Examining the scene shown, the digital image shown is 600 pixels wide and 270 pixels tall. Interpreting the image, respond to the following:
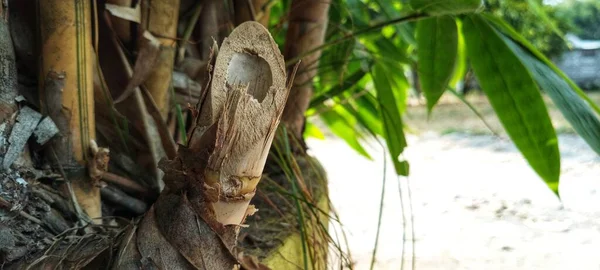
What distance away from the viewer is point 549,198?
1.16 m

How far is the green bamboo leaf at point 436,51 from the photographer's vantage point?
0.56 metres

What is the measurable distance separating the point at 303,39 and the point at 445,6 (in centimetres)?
15

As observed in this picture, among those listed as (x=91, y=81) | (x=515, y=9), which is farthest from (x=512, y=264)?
(x=515, y=9)

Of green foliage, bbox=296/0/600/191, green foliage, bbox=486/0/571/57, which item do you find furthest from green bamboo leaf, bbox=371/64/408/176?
green foliage, bbox=486/0/571/57

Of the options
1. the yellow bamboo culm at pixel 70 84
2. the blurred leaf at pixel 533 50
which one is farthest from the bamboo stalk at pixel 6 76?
the blurred leaf at pixel 533 50

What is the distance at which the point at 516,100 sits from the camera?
1.58 ft

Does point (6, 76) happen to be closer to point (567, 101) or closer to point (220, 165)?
point (220, 165)

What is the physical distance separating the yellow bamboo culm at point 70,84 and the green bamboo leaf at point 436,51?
1.00 ft

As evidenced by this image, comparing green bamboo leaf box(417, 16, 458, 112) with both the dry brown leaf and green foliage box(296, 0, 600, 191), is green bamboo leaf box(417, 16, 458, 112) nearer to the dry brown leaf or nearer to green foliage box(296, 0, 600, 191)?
green foliage box(296, 0, 600, 191)

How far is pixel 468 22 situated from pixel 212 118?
32 centimetres

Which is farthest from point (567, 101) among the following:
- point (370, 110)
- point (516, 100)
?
point (370, 110)

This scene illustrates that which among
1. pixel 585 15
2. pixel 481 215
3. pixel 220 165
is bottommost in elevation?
pixel 481 215

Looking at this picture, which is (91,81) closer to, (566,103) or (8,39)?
(8,39)

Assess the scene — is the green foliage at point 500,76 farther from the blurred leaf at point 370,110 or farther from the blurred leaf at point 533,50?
the blurred leaf at point 370,110
